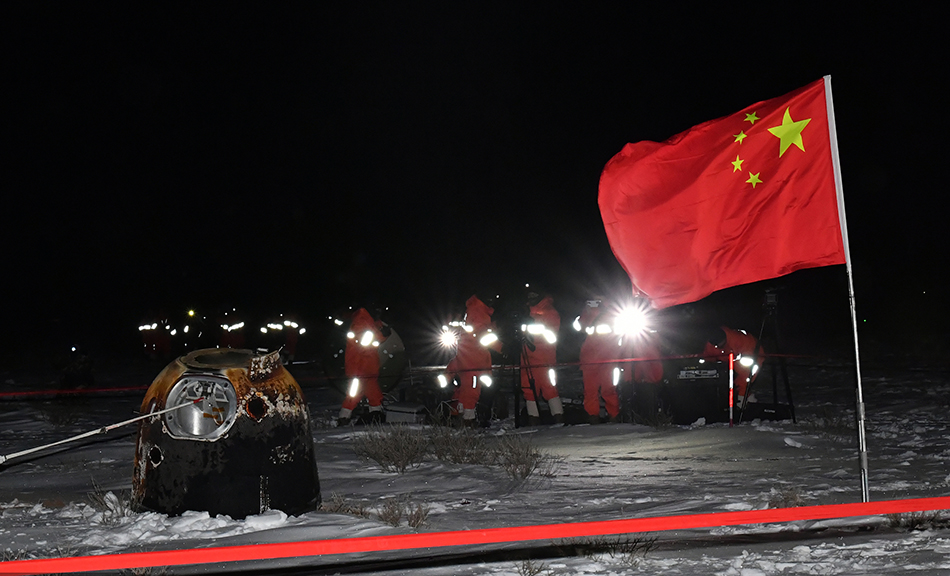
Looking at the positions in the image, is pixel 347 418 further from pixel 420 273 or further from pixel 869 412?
pixel 420 273

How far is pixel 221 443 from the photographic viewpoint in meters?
5.34

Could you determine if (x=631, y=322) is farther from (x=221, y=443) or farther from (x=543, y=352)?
(x=221, y=443)

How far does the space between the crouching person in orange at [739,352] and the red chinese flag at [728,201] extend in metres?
4.65

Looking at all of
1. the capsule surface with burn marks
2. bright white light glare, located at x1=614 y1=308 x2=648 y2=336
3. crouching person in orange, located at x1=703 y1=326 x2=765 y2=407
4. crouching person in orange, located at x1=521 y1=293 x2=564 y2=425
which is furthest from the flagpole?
bright white light glare, located at x1=614 y1=308 x2=648 y2=336

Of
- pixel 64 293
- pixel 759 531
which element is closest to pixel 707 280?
pixel 759 531

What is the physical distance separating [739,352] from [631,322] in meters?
1.49

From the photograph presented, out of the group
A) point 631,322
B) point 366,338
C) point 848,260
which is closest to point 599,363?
point 631,322

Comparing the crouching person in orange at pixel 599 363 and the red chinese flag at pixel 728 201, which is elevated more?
the red chinese flag at pixel 728 201

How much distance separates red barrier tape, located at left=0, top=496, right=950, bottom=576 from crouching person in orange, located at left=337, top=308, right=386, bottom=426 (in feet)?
25.8

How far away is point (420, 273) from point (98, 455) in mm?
56338

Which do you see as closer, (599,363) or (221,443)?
(221,443)

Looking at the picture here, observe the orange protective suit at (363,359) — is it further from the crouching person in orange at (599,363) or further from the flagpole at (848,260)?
the flagpole at (848,260)

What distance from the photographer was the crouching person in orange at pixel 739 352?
424 inches

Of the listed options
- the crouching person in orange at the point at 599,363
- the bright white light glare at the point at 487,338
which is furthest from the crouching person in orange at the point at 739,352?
the bright white light glare at the point at 487,338
